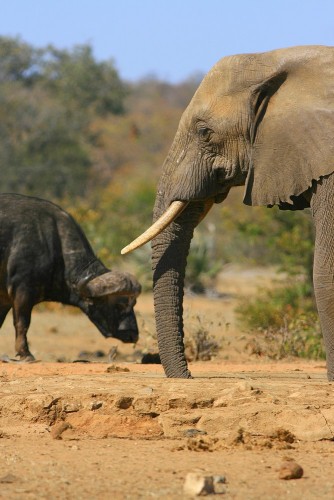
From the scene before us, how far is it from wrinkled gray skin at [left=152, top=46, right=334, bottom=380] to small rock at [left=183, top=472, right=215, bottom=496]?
2.19 metres

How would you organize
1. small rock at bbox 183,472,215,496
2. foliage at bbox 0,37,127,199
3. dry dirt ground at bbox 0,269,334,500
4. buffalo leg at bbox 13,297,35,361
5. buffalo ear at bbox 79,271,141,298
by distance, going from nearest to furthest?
1. small rock at bbox 183,472,215,496
2. dry dirt ground at bbox 0,269,334,500
3. buffalo leg at bbox 13,297,35,361
4. buffalo ear at bbox 79,271,141,298
5. foliage at bbox 0,37,127,199

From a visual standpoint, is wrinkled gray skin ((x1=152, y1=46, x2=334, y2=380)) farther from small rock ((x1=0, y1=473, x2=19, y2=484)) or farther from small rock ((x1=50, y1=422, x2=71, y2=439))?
small rock ((x1=0, y1=473, x2=19, y2=484))

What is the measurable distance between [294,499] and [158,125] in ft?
171

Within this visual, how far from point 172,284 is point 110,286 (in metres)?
3.75

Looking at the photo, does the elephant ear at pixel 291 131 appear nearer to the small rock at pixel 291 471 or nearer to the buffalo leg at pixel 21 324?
the small rock at pixel 291 471

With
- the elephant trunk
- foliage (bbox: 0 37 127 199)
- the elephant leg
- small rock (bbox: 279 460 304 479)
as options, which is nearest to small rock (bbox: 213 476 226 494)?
small rock (bbox: 279 460 304 479)

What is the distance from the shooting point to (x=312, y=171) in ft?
24.1

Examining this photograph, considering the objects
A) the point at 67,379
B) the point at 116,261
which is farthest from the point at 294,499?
the point at 116,261

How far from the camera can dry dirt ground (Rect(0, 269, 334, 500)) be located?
558 cm

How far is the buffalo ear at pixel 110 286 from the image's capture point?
1160 cm

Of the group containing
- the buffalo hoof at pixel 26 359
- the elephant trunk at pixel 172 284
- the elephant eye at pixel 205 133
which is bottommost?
the buffalo hoof at pixel 26 359

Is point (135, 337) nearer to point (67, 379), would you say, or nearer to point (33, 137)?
point (67, 379)

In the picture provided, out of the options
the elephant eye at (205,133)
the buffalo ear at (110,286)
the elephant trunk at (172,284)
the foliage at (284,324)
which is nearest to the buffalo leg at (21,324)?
the buffalo ear at (110,286)

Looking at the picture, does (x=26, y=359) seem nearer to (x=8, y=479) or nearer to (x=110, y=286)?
(x=110, y=286)
